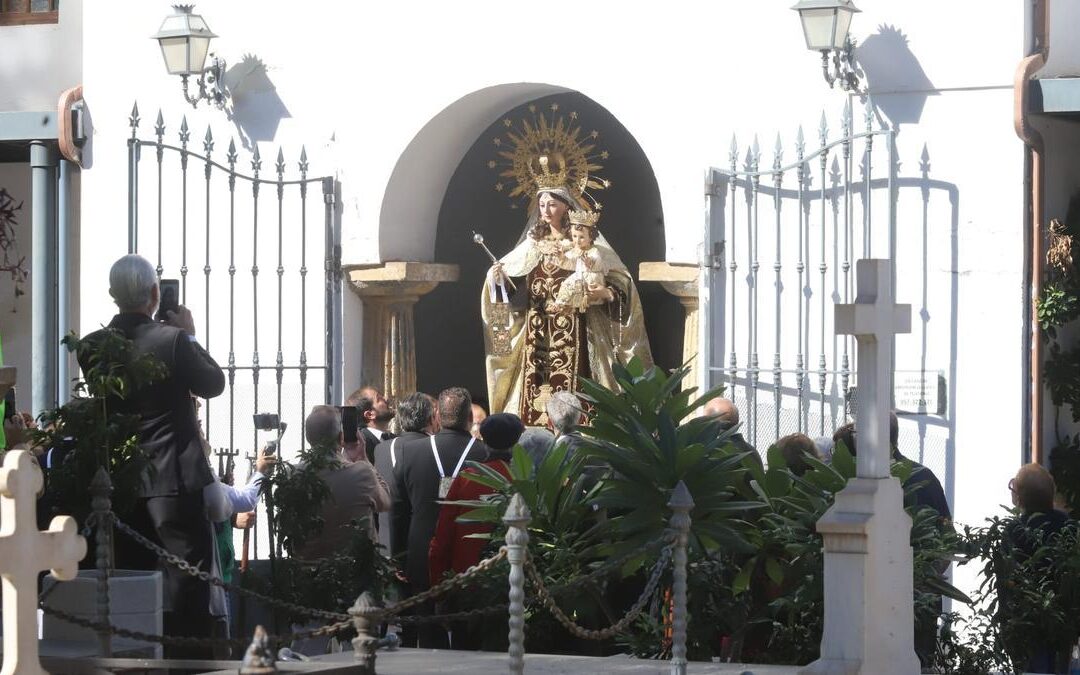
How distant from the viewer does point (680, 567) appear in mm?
6520

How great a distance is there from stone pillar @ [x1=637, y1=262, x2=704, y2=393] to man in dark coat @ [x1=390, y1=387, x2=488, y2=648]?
236cm

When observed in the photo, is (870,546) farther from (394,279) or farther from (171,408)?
(394,279)

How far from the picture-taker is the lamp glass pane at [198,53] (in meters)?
11.3

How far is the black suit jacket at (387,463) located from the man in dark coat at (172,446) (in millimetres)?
1162

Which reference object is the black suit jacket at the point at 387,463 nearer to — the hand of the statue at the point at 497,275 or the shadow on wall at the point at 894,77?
the hand of the statue at the point at 497,275

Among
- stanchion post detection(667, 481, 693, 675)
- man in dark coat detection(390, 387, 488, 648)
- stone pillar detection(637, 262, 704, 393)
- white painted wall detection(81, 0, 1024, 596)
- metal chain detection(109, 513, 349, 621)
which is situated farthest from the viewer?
stone pillar detection(637, 262, 704, 393)

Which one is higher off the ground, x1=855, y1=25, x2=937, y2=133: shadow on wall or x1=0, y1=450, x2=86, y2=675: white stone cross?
x1=855, y1=25, x2=937, y2=133: shadow on wall

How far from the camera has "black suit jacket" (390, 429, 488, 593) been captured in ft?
27.3

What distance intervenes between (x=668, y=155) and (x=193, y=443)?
4029 millimetres

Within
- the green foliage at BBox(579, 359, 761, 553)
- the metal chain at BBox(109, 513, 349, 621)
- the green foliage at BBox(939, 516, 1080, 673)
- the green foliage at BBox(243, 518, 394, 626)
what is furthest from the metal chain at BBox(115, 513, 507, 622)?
the green foliage at BBox(939, 516, 1080, 673)

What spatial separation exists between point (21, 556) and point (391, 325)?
689 cm

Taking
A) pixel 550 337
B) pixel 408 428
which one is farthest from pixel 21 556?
pixel 550 337

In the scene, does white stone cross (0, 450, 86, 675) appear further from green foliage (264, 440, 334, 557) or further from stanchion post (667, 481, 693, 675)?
green foliage (264, 440, 334, 557)

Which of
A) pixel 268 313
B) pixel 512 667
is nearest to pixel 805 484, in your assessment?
pixel 512 667
